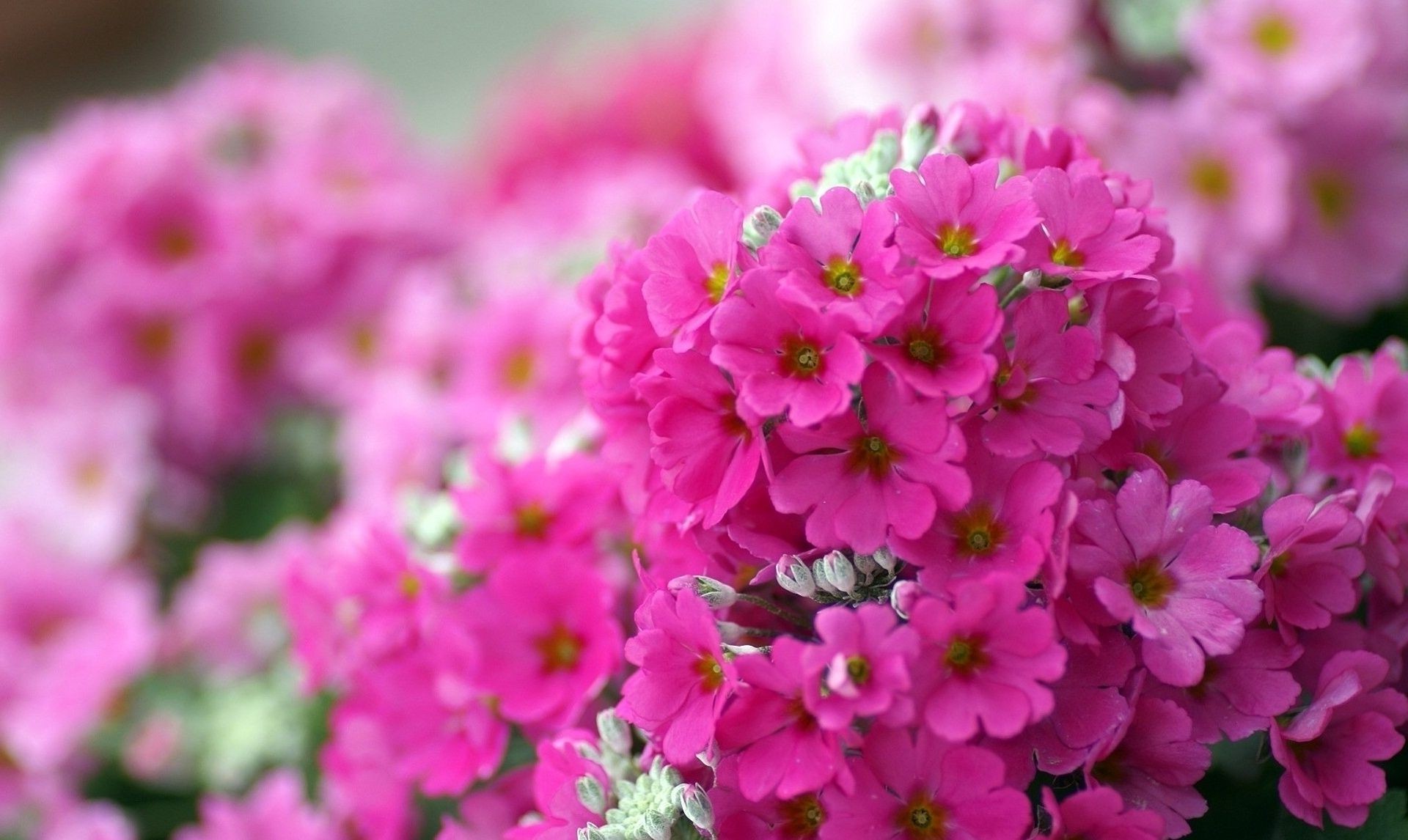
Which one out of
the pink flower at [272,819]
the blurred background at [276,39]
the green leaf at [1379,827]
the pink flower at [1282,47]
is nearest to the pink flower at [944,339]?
the green leaf at [1379,827]

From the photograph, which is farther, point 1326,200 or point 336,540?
point 1326,200

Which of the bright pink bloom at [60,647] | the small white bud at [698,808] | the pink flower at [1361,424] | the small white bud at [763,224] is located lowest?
the bright pink bloom at [60,647]

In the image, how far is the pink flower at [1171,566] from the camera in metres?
0.41

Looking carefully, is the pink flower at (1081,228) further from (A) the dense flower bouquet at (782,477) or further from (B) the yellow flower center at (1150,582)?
(B) the yellow flower center at (1150,582)

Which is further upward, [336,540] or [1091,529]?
[1091,529]

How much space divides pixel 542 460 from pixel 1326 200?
0.61 m

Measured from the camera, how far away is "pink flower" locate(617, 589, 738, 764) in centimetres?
42

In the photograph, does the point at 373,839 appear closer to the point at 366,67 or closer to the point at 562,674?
the point at 562,674

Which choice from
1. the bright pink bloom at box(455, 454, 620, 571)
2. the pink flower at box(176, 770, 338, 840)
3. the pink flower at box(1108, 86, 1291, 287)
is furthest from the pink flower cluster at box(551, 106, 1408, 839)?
the pink flower at box(1108, 86, 1291, 287)

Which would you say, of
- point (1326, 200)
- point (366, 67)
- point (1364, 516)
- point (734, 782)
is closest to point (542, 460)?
point (734, 782)

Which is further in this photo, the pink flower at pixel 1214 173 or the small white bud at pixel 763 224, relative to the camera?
the pink flower at pixel 1214 173

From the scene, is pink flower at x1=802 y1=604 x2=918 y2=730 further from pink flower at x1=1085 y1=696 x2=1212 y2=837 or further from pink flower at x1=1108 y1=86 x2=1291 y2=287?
pink flower at x1=1108 y1=86 x2=1291 y2=287

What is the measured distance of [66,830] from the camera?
28.7 inches

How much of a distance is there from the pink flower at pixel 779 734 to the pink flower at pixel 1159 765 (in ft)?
0.31
